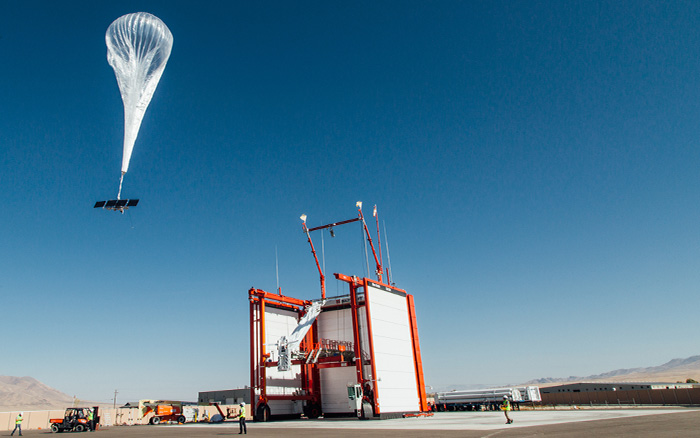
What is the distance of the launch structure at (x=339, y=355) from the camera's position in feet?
136

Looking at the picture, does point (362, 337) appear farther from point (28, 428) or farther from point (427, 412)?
point (28, 428)

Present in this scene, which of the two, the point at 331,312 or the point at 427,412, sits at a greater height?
the point at 331,312

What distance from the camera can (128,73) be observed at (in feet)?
69.3

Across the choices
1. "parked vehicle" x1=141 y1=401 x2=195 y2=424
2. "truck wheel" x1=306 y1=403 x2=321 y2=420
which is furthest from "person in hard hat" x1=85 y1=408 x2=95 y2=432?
"truck wheel" x1=306 y1=403 x2=321 y2=420

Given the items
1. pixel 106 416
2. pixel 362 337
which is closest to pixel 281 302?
pixel 362 337

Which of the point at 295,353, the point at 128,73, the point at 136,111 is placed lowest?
the point at 295,353

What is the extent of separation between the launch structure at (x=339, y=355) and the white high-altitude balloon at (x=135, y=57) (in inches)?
1009

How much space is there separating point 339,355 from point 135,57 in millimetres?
33746

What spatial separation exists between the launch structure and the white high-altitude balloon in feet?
84.1

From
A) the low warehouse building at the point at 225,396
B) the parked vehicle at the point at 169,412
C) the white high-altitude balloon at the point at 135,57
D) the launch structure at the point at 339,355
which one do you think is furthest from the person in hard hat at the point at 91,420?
the low warehouse building at the point at 225,396

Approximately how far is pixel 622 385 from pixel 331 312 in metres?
56.8

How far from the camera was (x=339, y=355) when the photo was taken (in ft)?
148

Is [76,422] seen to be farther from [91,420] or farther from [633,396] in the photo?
[633,396]

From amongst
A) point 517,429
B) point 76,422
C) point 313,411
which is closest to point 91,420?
point 76,422
